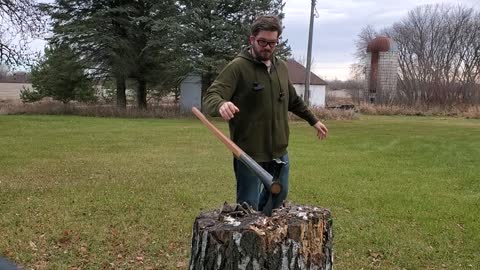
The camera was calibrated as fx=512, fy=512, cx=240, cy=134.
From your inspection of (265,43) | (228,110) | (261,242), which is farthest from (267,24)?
(261,242)

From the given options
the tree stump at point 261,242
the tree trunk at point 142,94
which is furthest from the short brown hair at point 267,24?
the tree trunk at point 142,94

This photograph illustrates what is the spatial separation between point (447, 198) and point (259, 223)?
18.7ft

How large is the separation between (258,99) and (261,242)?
1.26 m

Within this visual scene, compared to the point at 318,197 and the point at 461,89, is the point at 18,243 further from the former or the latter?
the point at 461,89

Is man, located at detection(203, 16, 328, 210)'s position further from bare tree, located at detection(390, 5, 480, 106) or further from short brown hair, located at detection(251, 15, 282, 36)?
bare tree, located at detection(390, 5, 480, 106)

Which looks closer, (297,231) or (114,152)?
(297,231)

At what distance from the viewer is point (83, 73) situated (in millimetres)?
28562

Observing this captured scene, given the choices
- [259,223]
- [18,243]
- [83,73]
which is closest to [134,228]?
[18,243]

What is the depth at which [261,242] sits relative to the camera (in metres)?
2.33

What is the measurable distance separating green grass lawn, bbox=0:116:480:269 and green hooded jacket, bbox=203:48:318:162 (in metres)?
1.56

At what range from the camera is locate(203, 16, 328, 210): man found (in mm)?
3205

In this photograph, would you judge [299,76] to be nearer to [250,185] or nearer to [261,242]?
[250,185]

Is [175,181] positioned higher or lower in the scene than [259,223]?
lower

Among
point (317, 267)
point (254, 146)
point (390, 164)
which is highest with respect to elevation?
point (254, 146)
